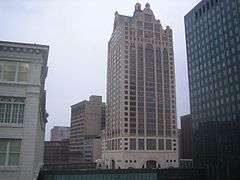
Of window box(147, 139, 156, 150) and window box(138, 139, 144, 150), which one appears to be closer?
window box(138, 139, 144, 150)

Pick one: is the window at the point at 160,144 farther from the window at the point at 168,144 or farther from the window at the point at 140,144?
the window at the point at 140,144

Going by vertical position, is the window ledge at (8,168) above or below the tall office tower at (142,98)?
below

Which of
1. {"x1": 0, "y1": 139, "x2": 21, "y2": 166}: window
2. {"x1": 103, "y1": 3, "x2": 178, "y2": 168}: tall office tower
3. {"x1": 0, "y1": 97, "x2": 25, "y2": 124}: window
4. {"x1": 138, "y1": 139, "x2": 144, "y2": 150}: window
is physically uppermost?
{"x1": 103, "y1": 3, "x2": 178, "y2": 168}: tall office tower

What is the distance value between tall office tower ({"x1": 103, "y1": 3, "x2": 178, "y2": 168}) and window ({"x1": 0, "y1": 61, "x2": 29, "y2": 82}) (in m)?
116

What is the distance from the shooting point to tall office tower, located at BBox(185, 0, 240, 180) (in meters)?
102

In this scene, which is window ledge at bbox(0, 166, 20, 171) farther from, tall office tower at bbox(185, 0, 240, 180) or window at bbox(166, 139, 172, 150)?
window at bbox(166, 139, 172, 150)

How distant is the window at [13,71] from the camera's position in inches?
1242

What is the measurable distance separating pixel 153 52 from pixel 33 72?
128 metres

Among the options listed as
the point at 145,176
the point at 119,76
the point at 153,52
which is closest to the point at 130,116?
the point at 119,76

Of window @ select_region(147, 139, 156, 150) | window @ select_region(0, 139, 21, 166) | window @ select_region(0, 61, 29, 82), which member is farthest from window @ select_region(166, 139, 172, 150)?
window @ select_region(0, 139, 21, 166)

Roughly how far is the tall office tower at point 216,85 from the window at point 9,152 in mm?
81334

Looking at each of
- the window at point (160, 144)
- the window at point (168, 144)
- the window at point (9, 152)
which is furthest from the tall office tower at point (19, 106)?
the window at point (168, 144)

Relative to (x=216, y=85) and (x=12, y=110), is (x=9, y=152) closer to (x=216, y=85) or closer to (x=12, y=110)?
(x=12, y=110)

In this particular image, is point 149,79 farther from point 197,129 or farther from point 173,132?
point 197,129
